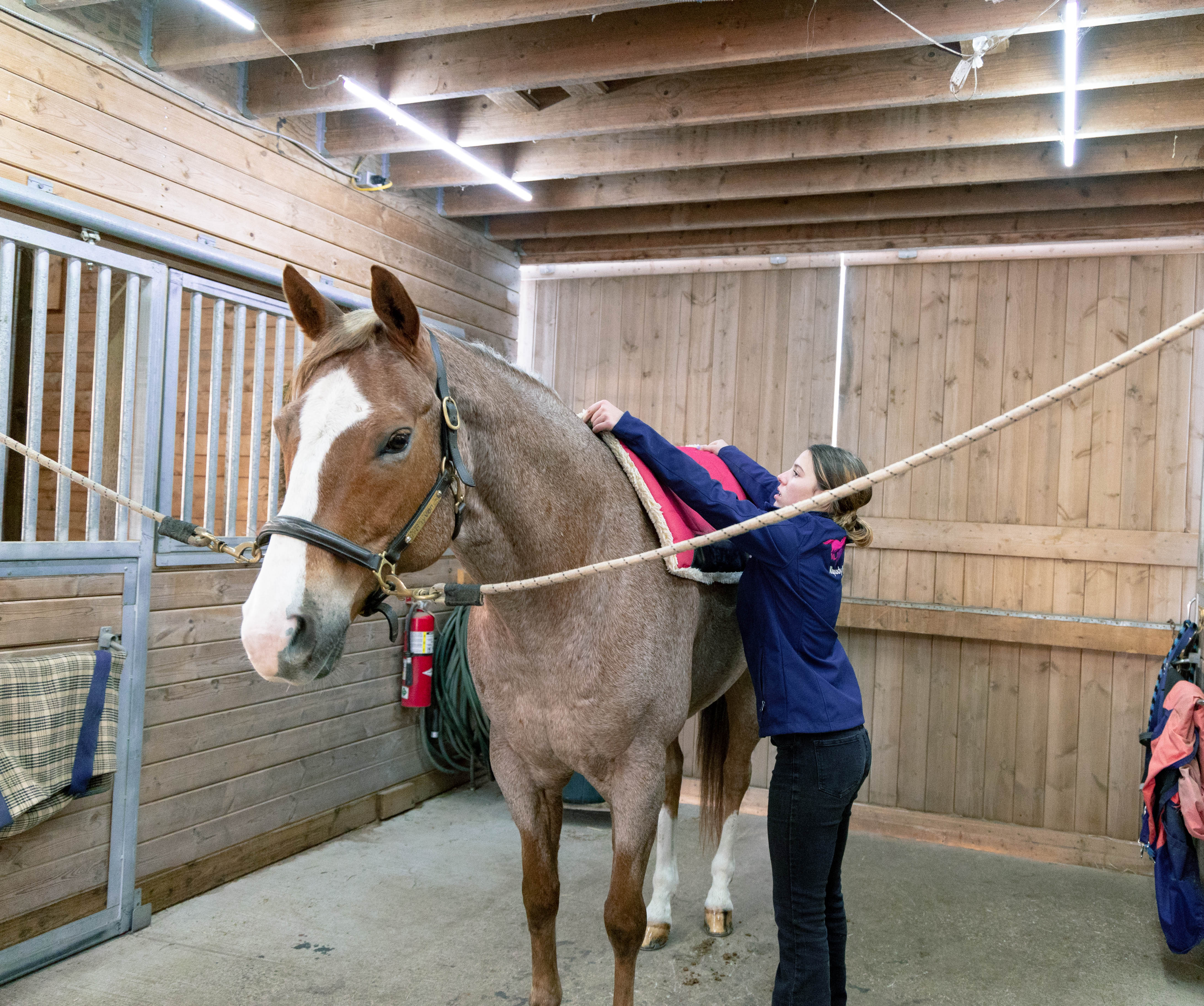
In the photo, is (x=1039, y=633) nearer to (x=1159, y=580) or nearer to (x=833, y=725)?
(x=1159, y=580)

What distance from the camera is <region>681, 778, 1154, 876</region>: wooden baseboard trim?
10.7 feet

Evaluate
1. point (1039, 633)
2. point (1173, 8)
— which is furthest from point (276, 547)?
point (1039, 633)

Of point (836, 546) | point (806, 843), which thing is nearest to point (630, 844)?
point (806, 843)

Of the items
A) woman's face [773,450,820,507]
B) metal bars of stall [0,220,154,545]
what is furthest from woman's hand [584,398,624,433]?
metal bars of stall [0,220,154,545]

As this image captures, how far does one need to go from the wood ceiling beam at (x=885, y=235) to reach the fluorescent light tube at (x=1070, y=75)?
0.59m

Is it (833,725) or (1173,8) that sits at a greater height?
(1173,8)

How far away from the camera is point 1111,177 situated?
124 inches

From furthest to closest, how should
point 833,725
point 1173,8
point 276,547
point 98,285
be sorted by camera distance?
point 98,285
point 1173,8
point 833,725
point 276,547

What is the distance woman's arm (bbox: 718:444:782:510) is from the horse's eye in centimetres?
120

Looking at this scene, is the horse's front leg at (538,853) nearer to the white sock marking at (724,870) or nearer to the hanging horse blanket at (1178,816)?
the white sock marking at (724,870)

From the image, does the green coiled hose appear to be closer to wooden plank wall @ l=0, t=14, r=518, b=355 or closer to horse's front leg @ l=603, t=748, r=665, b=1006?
wooden plank wall @ l=0, t=14, r=518, b=355

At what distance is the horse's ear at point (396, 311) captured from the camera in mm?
1249

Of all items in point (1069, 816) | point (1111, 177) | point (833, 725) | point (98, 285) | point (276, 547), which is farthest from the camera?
point (1069, 816)

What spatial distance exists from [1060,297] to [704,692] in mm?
2447
